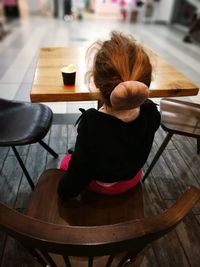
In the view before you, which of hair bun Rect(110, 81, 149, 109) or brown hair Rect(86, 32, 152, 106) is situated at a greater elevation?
brown hair Rect(86, 32, 152, 106)

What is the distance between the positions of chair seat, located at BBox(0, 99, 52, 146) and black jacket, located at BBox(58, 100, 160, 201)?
1.58 feet

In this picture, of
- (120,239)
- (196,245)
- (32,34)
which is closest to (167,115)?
(196,245)

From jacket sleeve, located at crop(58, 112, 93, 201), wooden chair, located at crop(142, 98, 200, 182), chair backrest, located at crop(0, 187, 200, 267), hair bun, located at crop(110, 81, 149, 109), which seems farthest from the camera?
wooden chair, located at crop(142, 98, 200, 182)

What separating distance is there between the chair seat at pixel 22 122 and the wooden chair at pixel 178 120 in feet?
2.43

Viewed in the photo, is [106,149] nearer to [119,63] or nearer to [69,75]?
[119,63]

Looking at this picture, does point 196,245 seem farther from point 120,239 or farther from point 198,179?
point 120,239

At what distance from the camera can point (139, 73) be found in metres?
0.74

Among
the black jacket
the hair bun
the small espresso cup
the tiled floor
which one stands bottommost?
the tiled floor

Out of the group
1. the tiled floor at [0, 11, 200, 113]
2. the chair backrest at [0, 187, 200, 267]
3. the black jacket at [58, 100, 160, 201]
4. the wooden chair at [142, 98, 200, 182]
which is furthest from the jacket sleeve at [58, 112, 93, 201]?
the tiled floor at [0, 11, 200, 113]

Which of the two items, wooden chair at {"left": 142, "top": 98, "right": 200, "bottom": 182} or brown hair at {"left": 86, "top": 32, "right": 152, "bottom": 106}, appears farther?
wooden chair at {"left": 142, "top": 98, "right": 200, "bottom": 182}

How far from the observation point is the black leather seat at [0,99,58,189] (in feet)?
4.05

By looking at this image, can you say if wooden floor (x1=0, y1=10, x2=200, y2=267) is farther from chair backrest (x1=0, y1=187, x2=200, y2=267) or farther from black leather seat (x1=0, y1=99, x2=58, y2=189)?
chair backrest (x1=0, y1=187, x2=200, y2=267)

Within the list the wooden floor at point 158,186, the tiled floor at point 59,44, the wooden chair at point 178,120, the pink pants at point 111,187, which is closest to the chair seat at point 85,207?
the pink pants at point 111,187

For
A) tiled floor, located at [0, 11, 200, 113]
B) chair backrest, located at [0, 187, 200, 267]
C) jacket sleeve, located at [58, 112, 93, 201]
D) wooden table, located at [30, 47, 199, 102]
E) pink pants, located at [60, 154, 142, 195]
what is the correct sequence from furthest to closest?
tiled floor, located at [0, 11, 200, 113], wooden table, located at [30, 47, 199, 102], pink pants, located at [60, 154, 142, 195], jacket sleeve, located at [58, 112, 93, 201], chair backrest, located at [0, 187, 200, 267]
